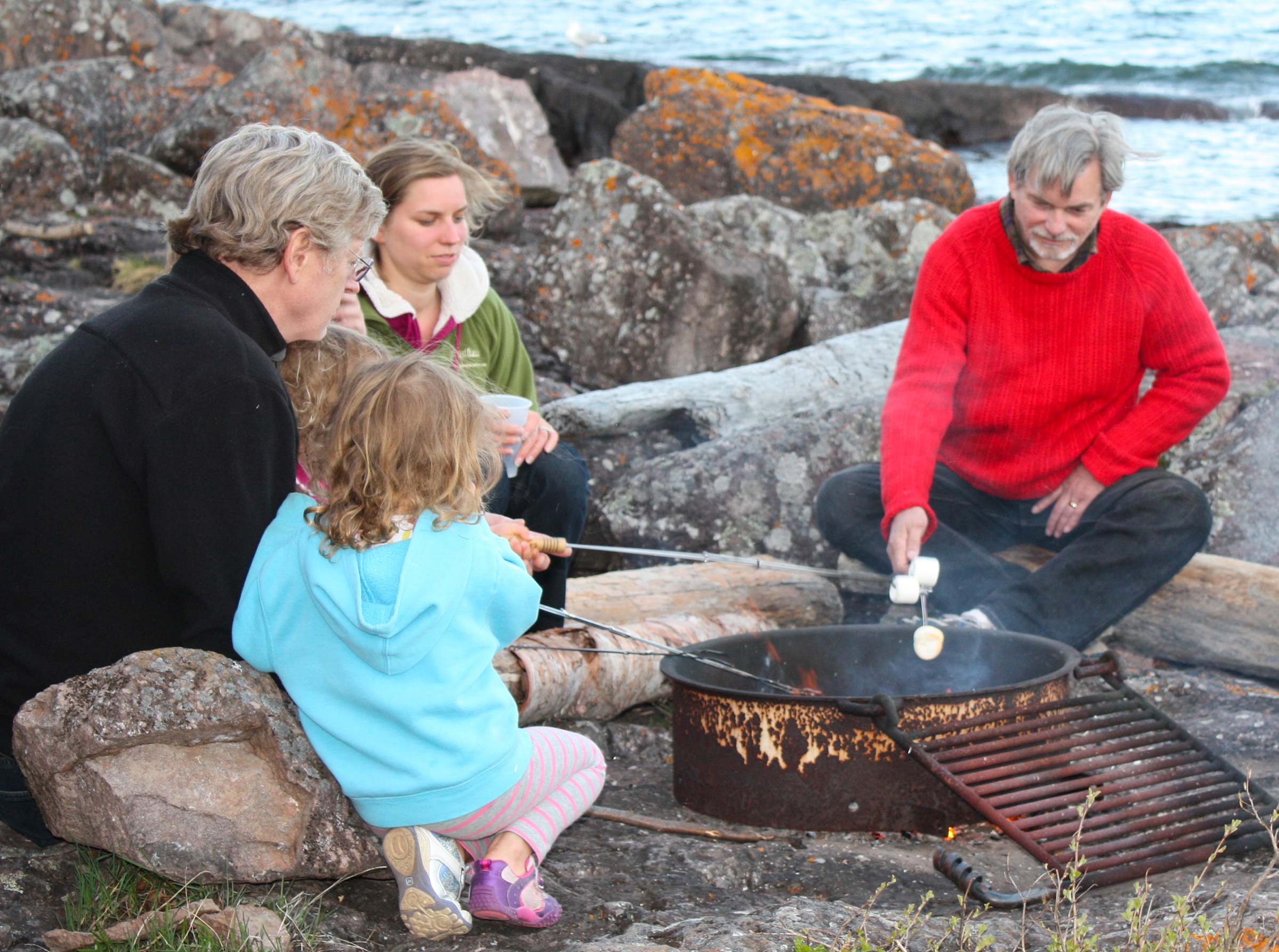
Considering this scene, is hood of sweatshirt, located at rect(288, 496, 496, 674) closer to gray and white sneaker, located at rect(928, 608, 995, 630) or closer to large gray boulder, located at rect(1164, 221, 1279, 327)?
gray and white sneaker, located at rect(928, 608, 995, 630)

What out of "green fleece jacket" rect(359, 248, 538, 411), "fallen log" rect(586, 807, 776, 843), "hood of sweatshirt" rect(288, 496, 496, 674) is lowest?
"fallen log" rect(586, 807, 776, 843)

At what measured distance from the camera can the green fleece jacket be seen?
4.07 meters

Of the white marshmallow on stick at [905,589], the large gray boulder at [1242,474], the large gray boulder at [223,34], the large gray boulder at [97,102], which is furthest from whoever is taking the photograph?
the large gray boulder at [223,34]

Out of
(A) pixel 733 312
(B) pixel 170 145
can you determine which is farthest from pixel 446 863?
(B) pixel 170 145

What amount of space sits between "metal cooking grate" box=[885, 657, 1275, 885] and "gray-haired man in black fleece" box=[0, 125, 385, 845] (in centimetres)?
157

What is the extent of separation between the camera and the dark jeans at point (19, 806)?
8.30ft

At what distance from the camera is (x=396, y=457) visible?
91.7 inches

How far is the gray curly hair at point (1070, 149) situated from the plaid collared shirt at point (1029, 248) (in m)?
0.17

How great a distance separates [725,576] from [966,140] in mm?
11864

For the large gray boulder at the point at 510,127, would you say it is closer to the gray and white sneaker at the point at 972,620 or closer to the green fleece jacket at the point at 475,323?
the green fleece jacket at the point at 475,323

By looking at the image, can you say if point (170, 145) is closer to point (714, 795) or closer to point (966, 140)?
point (714, 795)

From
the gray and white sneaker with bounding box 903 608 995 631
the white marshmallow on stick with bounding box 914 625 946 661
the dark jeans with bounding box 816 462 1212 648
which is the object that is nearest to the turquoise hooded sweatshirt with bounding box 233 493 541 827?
the white marshmallow on stick with bounding box 914 625 946 661

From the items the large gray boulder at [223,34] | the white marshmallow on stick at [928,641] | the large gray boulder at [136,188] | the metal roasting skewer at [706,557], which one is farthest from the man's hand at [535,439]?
the large gray boulder at [223,34]

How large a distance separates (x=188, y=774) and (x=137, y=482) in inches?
22.3
